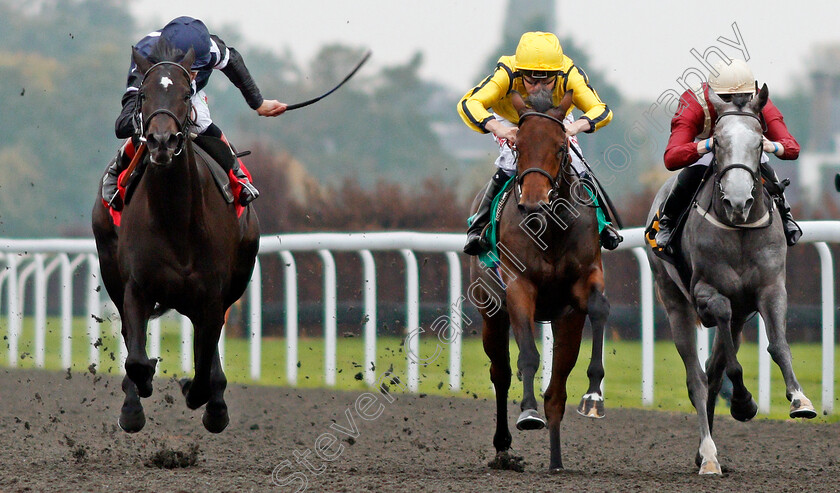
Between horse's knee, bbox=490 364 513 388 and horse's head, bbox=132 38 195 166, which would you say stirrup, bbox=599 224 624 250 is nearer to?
horse's knee, bbox=490 364 513 388

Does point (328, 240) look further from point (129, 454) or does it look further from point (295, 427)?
point (129, 454)

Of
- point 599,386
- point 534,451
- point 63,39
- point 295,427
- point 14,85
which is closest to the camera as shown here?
point 599,386

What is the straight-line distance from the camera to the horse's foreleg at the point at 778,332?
5551mm

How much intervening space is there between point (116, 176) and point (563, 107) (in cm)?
221

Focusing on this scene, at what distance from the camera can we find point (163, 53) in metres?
5.62

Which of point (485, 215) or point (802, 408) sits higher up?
point (485, 215)

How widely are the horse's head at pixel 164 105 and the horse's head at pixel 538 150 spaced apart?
56.6 inches

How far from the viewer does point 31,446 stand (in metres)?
6.84

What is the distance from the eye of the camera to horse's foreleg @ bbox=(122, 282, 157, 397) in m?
5.82

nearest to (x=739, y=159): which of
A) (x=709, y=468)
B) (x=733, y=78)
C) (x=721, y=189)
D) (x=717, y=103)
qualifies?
(x=721, y=189)

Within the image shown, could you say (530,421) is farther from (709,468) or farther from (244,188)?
(244,188)

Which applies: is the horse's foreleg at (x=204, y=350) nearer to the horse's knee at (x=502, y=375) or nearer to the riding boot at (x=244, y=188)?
the riding boot at (x=244, y=188)

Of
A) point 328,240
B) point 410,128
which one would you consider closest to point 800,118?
point 410,128

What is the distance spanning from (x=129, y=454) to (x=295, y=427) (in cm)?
130
